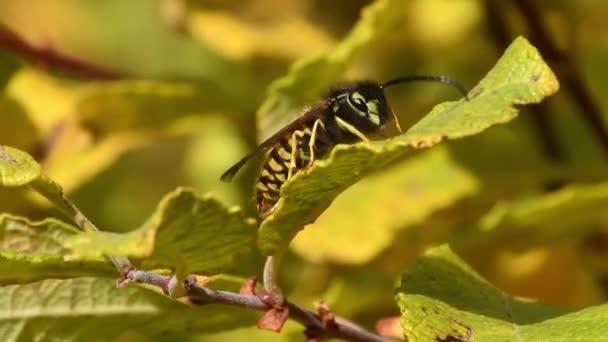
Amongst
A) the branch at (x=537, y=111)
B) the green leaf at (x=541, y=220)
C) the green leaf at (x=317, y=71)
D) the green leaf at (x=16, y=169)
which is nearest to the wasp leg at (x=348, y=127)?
the green leaf at (x=317, y=71)

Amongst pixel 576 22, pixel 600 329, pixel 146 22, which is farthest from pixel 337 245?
pixel 146 22

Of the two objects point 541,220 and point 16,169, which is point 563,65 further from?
point 16,169

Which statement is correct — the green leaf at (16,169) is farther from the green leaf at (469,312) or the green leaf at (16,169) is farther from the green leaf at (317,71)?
the green leaf at (317,71)

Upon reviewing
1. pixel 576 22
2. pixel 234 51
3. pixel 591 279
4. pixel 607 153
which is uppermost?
pixel 234 51

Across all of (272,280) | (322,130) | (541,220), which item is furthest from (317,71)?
(272,280)

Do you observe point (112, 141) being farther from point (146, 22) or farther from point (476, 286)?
point (146, 22)

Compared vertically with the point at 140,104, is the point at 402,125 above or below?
below
